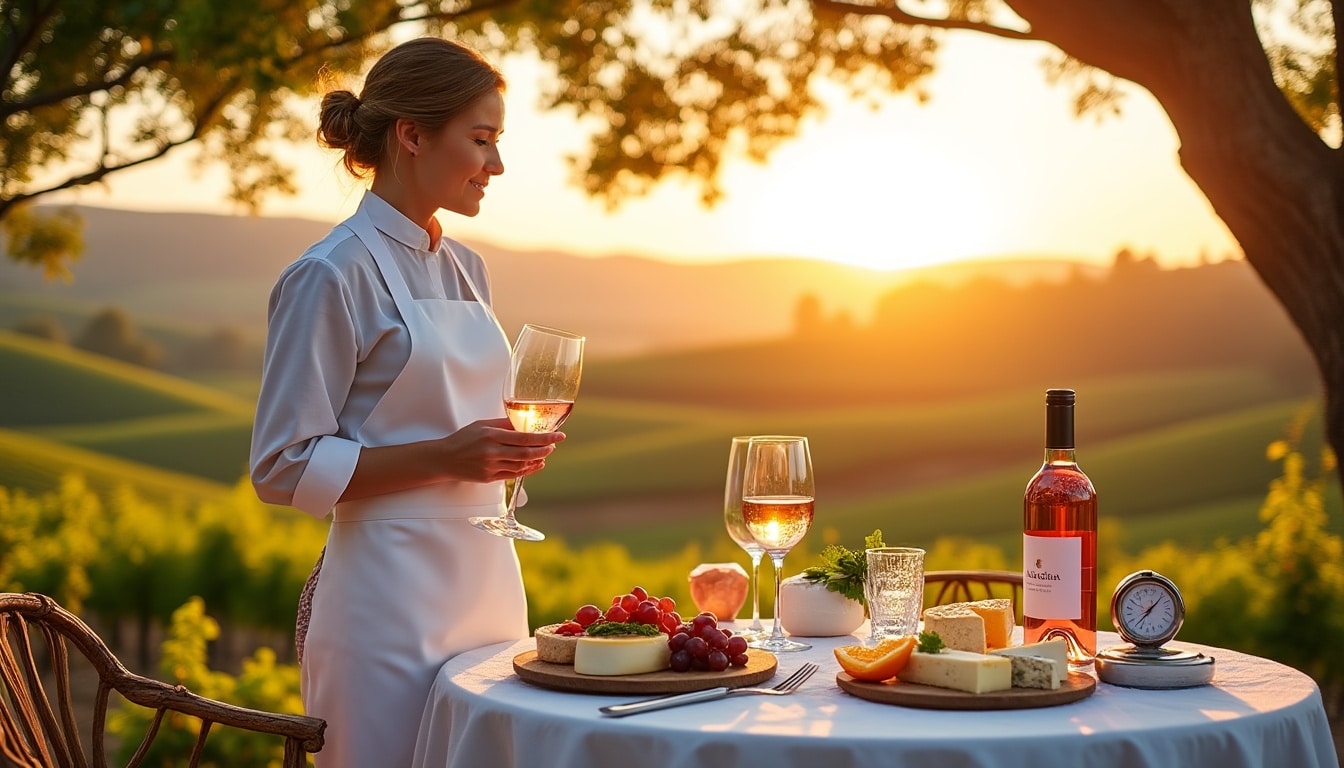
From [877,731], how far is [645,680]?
414 mm

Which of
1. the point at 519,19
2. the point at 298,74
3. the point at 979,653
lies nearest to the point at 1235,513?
the point at 519,19

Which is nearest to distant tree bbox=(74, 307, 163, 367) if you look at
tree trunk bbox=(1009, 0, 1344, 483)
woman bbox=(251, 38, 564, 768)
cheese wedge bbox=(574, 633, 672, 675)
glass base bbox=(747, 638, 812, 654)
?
tree trunk bbox=(1009, 0, 1344, 483)

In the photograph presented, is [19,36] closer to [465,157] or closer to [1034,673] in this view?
[465,157]

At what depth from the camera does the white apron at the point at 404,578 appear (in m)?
2.37

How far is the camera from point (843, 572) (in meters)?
2.61

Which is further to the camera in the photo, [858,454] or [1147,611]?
[858,454]

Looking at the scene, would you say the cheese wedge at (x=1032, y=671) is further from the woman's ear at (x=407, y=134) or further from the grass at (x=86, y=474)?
the grass at (x=86, y=474)

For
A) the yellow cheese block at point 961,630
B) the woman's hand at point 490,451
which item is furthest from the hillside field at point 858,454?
the yellow cheese block at point 961,630

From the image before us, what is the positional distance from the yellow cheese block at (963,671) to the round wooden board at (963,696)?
1 cm

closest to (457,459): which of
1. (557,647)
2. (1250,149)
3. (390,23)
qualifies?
(557,647)

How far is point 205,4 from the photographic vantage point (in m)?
4.59

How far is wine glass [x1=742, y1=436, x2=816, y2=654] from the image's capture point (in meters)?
2.26

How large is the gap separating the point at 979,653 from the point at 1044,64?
4.20m

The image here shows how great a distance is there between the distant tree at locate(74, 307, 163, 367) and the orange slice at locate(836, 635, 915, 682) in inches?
863
